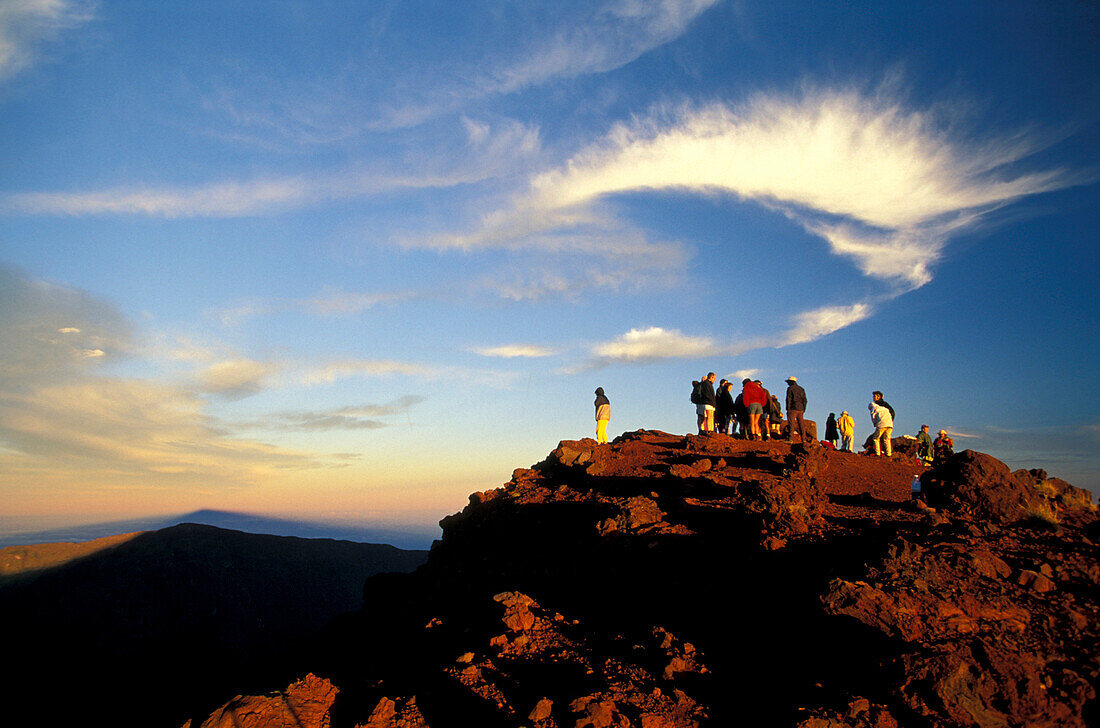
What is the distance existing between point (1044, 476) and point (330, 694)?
445 inches

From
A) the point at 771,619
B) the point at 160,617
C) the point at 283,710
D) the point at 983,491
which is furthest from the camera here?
the point at 160,617

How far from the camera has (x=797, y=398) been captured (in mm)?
14492

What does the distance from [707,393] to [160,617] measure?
33.6 metres

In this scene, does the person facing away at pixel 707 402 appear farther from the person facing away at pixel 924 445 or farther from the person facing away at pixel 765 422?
the person facing away at pixel 924 445

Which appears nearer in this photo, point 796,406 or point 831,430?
point 796,406

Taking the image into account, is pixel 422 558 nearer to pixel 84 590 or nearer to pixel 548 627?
pixel 84 590

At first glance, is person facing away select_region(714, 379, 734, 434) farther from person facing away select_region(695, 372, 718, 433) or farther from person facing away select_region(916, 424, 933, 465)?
person facing away select_region(916, 424, 933, 465)

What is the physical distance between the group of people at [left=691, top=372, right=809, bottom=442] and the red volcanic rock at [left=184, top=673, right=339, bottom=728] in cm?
1172

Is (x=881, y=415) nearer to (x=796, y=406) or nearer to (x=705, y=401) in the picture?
(x=796, y=406)

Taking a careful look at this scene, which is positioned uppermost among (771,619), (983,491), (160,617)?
(983,491)

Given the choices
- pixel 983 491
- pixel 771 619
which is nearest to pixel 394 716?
pixel 771 619

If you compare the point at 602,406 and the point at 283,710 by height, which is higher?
the point at 602,406

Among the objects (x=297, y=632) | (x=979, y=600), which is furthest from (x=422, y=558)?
(x=979, y=600)

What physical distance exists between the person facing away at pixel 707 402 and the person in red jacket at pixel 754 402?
905 millimetres
